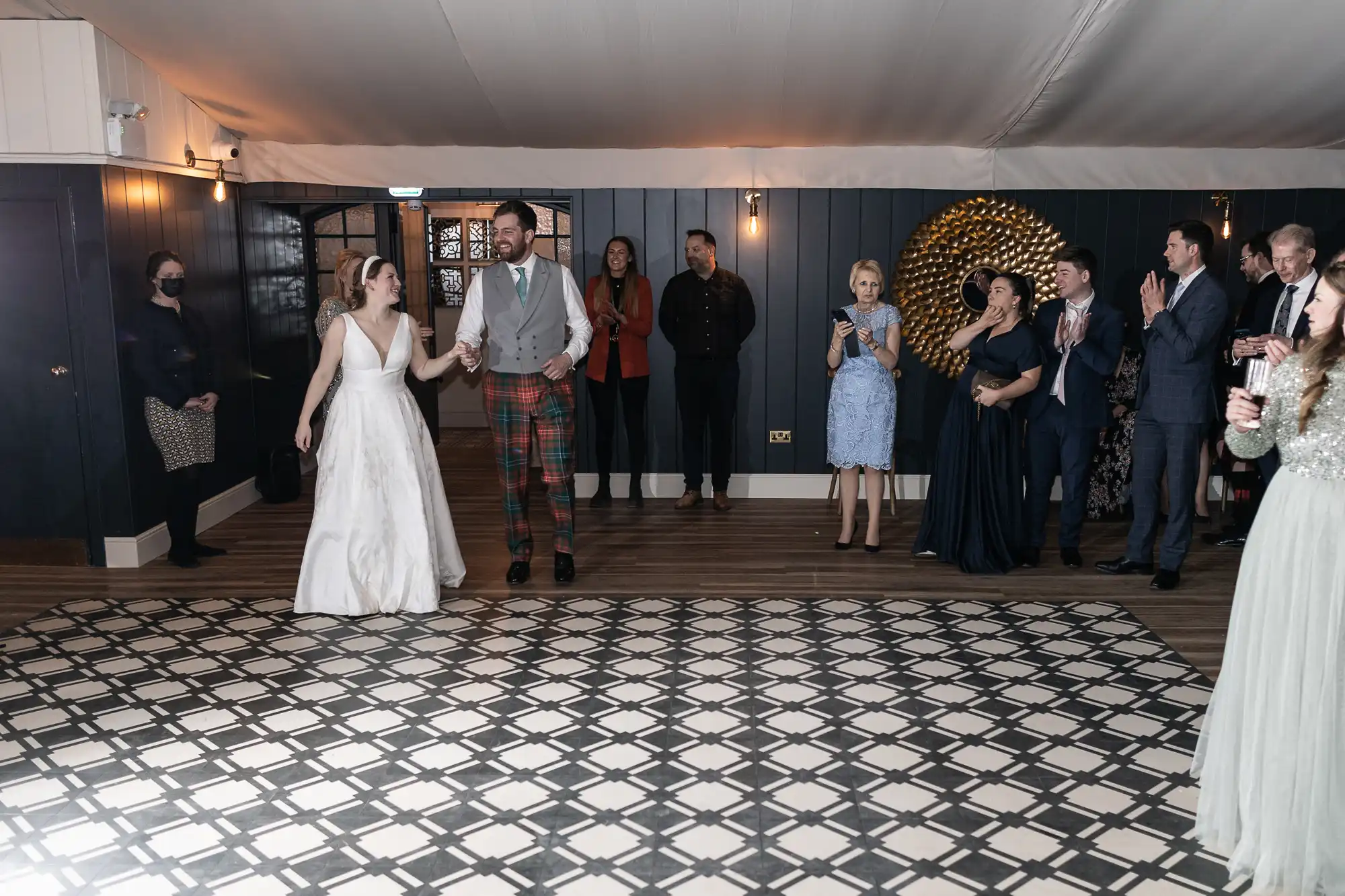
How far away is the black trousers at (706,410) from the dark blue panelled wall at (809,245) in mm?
329

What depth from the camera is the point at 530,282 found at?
5.07m

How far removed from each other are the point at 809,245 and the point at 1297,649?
16.0ft

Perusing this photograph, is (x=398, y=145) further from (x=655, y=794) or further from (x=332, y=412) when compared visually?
(x=655, y=794)

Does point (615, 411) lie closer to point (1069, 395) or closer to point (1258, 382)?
point (1069, 395)

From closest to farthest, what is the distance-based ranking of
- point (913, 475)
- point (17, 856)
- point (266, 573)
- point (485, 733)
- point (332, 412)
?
1. point (17, 856)
2. point (485, 733)
3. point (332, 412)
4. point (266, 573)
5. point (913, 475)

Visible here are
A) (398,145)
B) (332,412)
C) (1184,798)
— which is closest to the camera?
(1184,798)

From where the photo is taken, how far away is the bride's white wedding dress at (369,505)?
16.1 feet

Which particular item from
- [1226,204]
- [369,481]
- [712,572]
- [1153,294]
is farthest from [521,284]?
[1226,204]

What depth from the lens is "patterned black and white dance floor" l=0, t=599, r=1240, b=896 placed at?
116 inches

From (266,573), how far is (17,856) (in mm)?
2666

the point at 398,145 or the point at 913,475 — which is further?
the point at 913,475

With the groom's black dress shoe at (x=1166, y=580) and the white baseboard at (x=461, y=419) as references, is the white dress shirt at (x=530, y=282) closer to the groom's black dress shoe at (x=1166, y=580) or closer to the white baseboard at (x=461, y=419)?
the groom's black dress shoe at (x=1166, y=580)

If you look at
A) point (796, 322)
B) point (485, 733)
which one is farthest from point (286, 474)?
point (485, 733)

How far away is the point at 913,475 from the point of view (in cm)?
744
